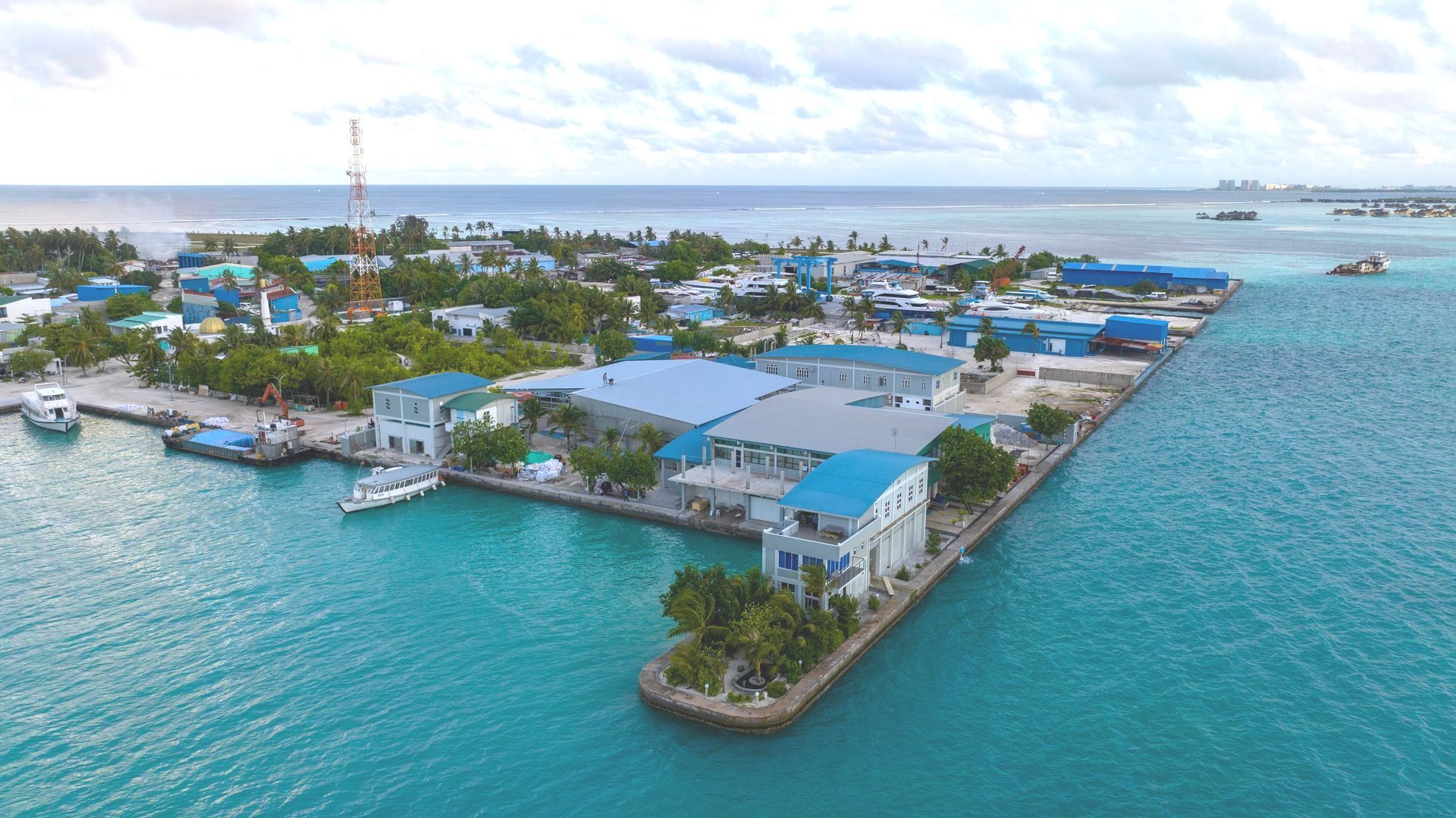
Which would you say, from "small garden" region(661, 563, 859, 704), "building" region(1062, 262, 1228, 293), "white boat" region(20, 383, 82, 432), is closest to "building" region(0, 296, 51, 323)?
"white boat" region(20, 383, 82, 432)

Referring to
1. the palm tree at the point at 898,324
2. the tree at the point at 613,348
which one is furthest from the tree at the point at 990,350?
the tree at the point at 613,348

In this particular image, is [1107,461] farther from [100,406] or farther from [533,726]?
[100,406]

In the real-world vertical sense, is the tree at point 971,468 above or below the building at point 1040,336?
below

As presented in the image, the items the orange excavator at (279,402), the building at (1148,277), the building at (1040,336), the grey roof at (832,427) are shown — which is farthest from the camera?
the building at (1148,277)

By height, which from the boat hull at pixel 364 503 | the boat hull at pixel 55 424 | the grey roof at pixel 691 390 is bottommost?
the boat hull at pixel 364 503

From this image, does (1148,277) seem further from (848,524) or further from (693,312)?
(848,524)

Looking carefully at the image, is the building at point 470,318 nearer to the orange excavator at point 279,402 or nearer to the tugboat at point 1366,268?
the orange excavator at point 279,402
